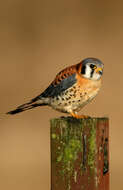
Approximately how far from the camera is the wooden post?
3893 mm


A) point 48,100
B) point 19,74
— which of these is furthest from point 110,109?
point 48,100

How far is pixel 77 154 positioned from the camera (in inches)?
154

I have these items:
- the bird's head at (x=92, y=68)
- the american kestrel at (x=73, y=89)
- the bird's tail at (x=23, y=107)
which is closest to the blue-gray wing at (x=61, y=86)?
the american kestrel at (x=73, y=89)

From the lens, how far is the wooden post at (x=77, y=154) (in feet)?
12.8

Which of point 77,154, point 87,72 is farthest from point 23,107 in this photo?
point 77,154

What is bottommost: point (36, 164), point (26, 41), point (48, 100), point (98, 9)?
point (36, 164)

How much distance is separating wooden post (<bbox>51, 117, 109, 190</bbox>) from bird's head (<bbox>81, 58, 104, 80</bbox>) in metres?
0.93

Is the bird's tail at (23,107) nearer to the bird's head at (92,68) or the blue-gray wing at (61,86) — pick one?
the blue-gray wing at (61,86)

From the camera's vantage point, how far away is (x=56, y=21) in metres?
9.41

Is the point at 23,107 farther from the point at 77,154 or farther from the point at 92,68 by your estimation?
the point at 77,154

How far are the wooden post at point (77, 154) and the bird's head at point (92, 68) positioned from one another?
930mm

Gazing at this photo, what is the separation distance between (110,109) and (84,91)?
136 inches

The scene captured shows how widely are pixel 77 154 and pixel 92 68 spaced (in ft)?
3.75

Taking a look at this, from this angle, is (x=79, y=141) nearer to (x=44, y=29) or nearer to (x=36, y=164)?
(x=36, y=164)
